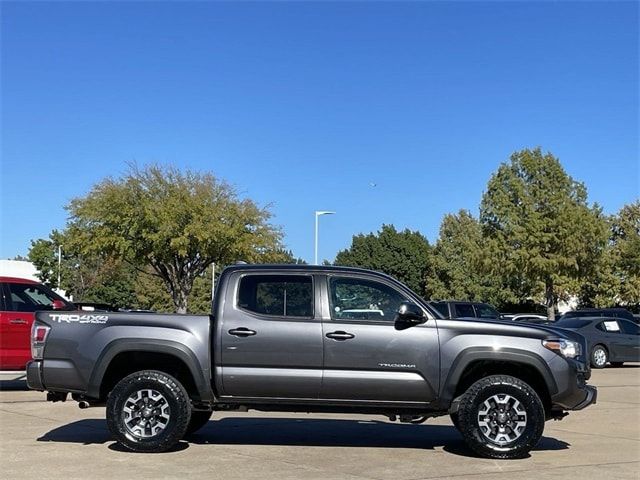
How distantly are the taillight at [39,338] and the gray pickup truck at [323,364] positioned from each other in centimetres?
2

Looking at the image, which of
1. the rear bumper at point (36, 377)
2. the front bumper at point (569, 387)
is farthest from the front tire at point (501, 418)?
the rear bumper at point (36, 377)

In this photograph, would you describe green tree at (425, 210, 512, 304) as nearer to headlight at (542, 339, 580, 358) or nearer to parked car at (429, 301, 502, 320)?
parked car at (429, 301, 502, 320)

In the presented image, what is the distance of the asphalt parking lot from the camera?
761 cm

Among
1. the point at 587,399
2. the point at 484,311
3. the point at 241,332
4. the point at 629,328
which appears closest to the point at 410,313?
the point at 241,332

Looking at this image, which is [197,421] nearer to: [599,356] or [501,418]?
[501,418]

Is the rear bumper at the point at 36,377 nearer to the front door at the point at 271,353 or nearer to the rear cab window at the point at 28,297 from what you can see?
the front door at the point at 271,353

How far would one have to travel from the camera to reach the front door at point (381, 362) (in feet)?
27.5

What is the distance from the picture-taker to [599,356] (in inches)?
928

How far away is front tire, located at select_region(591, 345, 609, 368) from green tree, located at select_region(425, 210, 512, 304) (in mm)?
48514

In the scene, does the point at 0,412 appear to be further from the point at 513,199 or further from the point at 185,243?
the point at 513,199

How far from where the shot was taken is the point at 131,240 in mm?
42031

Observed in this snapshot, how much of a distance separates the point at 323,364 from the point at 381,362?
61 centimetres

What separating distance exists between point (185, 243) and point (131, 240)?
314 centimetres

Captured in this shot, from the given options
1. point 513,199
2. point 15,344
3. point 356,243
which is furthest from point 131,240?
point 356,243
